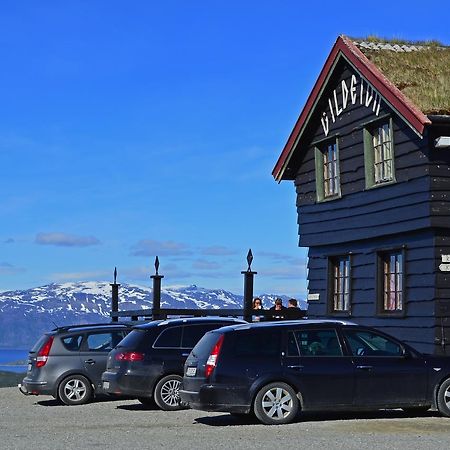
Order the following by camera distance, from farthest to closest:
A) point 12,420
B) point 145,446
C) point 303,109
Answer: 1. point 303,109
2. point 12,420
3. point 145,446

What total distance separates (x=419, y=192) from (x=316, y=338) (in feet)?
19.5

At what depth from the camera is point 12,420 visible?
1741 centimetres

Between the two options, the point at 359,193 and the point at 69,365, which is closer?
the point at 69,365

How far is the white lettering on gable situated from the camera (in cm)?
2311

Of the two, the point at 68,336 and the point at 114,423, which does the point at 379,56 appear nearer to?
the point at 68,336

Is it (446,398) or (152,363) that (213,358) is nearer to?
(152,363)

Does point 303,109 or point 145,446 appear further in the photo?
point 303,109

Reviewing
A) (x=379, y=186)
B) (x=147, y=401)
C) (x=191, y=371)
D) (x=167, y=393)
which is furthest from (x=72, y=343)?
(x=379, y=186)

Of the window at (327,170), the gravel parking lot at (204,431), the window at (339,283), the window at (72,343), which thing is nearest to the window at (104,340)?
the window at (72,343)

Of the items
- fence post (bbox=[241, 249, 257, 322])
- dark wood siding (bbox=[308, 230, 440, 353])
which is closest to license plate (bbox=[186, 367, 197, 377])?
dark wood siding (bbox=[308, 230, 440, 353])

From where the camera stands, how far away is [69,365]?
807 inches

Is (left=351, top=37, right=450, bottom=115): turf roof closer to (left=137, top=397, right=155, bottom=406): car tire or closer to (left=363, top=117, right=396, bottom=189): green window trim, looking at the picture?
(left=363, top=117, right=396, bottom=189): green window trim

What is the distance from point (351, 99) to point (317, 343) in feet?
30.3

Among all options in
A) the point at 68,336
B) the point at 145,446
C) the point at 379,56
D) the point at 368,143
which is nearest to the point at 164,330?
the point at 68,336
